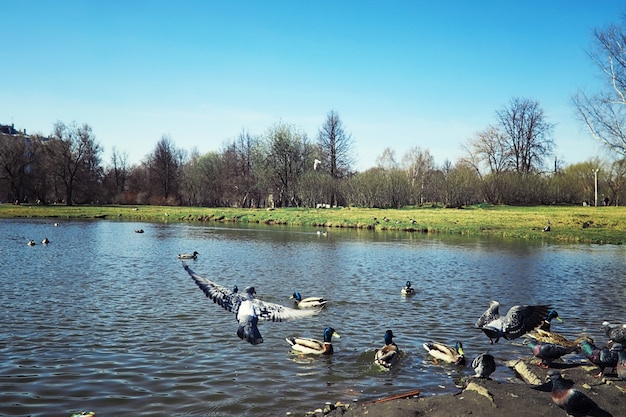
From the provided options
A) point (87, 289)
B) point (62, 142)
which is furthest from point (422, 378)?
point (62, 142)

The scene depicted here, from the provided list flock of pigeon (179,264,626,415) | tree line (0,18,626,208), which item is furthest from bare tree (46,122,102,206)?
flock of pigeon (179,264,626,415)

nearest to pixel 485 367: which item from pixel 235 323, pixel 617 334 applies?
pixel 617 334

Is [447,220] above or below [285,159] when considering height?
below

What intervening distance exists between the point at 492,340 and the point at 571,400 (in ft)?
12.0

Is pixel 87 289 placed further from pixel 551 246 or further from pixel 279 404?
pixel 551 246

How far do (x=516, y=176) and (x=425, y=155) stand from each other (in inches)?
1578

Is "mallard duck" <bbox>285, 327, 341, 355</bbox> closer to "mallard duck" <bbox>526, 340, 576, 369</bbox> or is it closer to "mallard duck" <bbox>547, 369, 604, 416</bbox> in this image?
"mallard duck" <bbox>526, 340, 576, 369</bbox>

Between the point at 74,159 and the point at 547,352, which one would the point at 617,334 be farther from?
the point at 74,159

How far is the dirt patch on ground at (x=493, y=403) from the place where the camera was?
6270 millimetres

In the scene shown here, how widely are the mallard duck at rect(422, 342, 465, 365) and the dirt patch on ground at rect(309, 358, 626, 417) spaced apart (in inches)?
45.0

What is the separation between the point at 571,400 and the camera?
6.20m

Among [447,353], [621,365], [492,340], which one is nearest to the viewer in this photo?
[621,365]

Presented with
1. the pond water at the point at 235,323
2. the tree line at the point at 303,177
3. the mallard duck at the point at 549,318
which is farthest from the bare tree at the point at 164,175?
the mallard duck at the point at 549,318

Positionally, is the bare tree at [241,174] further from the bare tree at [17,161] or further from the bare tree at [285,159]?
the bare tree at [17,161]
